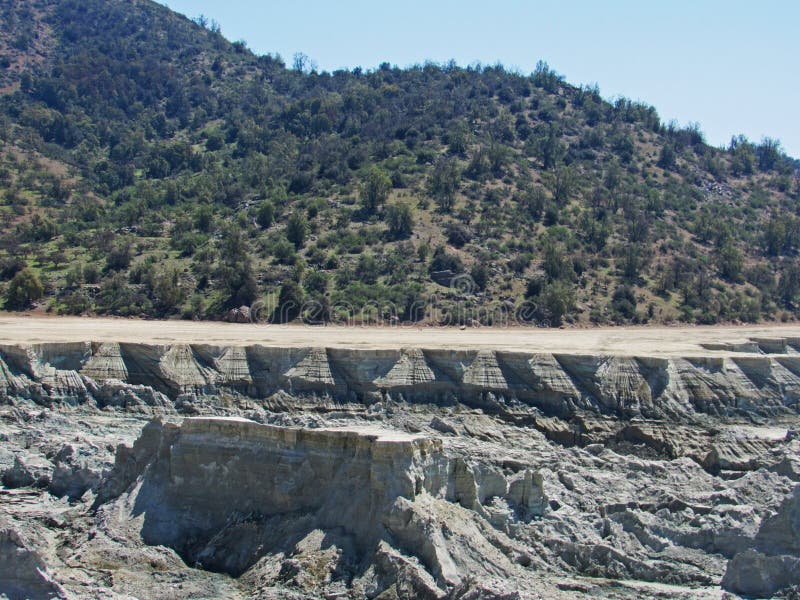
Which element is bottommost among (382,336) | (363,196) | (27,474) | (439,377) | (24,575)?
(27,474)

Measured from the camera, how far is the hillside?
73.2 meters

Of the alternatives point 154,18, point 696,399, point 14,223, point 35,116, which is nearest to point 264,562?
point 696,399

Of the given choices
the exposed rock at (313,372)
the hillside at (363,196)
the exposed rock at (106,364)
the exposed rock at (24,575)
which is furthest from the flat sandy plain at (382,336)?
the exposed rock at (24,575)

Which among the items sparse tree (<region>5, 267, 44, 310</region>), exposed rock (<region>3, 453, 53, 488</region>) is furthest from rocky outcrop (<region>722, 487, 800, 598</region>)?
sparse tree (<region>5, 267, 44, 310</region>)

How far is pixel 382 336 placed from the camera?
58.3 meters

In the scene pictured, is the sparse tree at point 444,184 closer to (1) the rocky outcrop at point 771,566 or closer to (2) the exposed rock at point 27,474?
(2) the exposed rock at point 27,474

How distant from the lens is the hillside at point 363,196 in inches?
2881

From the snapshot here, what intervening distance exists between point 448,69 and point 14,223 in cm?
6464

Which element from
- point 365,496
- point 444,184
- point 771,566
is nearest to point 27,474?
point 365,496

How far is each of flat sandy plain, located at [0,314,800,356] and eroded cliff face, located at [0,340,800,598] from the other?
5169 mm

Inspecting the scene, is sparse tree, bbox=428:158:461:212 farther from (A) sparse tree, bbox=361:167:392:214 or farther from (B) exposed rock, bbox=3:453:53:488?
(B) exposed rock, bbox=3:453:53:488

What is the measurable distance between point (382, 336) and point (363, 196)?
3119cm

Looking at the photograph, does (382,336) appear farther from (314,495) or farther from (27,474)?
(314,495)

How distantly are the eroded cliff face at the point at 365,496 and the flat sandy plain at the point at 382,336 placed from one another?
5169 millimetres
